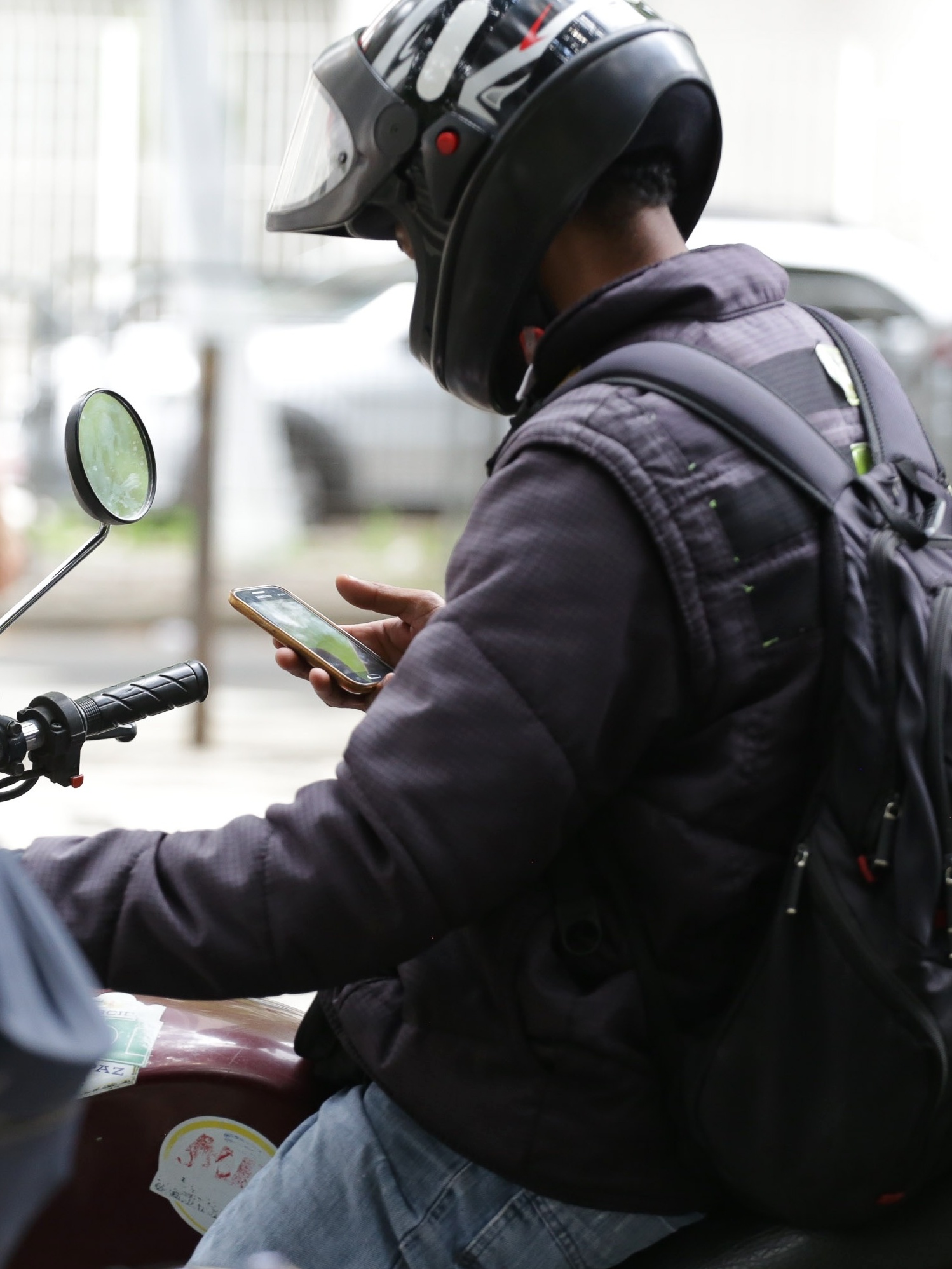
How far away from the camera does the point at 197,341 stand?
6.41 m

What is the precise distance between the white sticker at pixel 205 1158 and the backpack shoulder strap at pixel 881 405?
960 mm

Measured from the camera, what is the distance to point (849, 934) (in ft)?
4.17

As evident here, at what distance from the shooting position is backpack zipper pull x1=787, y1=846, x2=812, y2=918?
4.23 ft

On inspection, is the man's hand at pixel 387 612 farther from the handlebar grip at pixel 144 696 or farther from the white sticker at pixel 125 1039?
the white sticker at pixel 125 1039

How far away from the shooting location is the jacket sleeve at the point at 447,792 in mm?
1275

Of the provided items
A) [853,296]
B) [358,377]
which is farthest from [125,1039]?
[358,377]

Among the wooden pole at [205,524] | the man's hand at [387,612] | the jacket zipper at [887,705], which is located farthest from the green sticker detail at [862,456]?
the wooden pole at [205,524]

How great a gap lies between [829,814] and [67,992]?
66 centimetres

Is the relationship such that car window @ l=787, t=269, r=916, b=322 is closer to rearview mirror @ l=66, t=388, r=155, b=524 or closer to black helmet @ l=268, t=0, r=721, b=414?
black helmet @ l=268, t=0, r=721, b=414

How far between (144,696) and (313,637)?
9.0 inches

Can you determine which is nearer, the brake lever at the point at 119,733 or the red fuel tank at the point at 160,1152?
the brake lever at the point at 119,733

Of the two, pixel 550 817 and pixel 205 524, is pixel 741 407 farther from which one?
pixel 205 524

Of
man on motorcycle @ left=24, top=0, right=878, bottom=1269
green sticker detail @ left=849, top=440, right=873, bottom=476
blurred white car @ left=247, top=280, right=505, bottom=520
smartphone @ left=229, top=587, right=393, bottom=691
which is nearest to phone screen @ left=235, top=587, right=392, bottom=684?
smartphone @ left=229, top=587, right=393, bottom=691

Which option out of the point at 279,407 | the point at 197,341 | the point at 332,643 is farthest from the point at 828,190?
the point at 332,643
